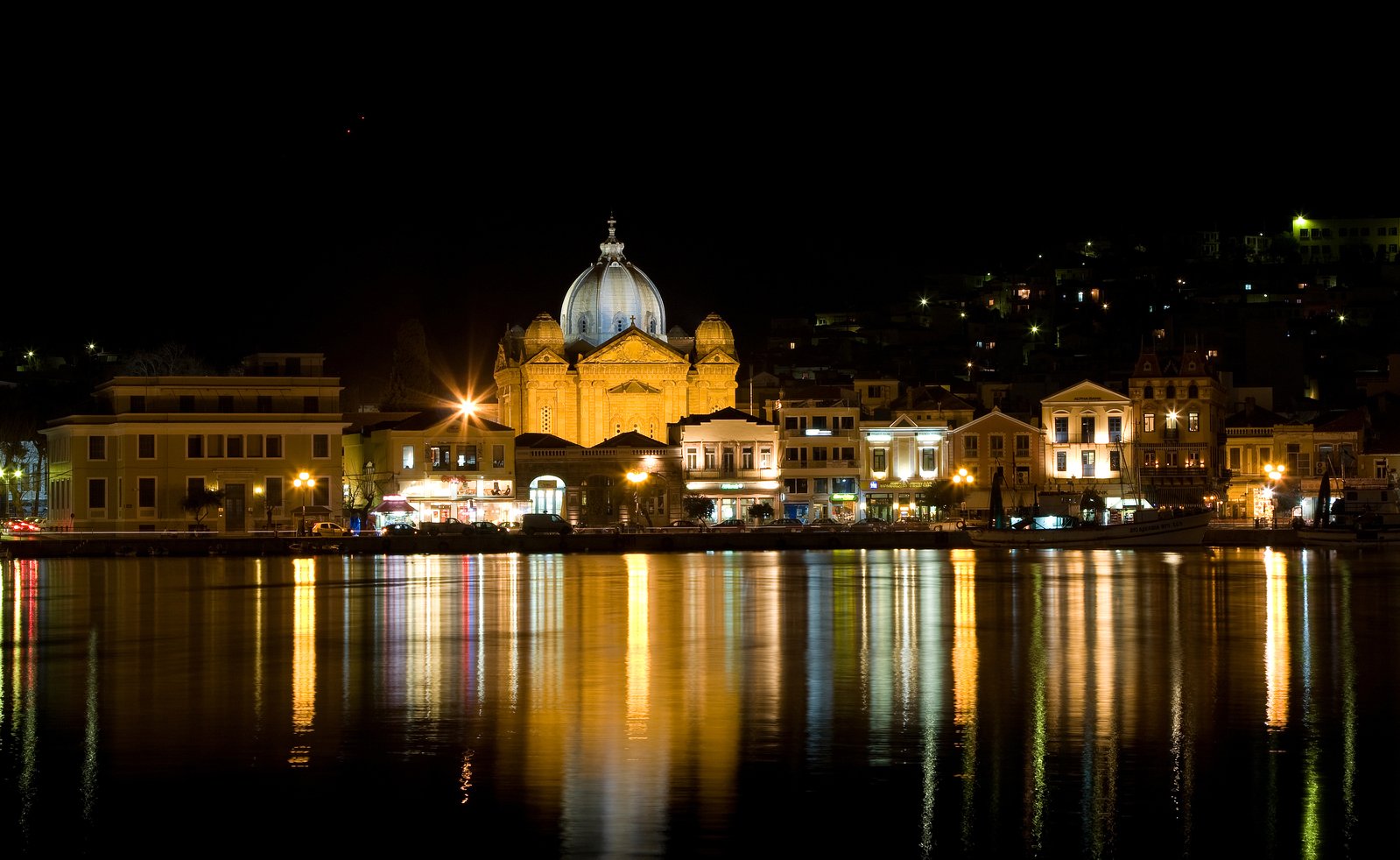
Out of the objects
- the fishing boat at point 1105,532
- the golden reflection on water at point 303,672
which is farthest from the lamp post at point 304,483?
the golden reflection on water at point 303,672

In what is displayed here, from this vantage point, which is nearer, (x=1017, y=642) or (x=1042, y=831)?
(x=1042, y=831)

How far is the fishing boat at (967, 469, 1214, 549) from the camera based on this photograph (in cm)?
7475

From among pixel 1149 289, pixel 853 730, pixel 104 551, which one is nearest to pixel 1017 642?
pixel 853 730

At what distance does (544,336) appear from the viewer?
343ft

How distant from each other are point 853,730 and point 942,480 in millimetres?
69408

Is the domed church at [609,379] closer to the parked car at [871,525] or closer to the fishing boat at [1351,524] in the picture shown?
the parked car at [871,525]

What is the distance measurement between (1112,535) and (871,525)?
11411mm

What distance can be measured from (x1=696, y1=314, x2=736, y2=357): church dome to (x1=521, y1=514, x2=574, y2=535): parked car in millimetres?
27513

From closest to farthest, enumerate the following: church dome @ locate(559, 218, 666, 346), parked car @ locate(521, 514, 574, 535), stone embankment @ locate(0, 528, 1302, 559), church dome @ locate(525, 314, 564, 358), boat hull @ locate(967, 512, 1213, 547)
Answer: stone embankment @ locate(0, 528, 1302, 559)
boat hull @ locate(967, 512, 1213, 547)
parked car @ locate(521, 514, 574, 535)
church dome @ locate(525, 314, 564, 358)
church dome @ locate(559, 218, 666, 346)

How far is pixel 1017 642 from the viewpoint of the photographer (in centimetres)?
3241

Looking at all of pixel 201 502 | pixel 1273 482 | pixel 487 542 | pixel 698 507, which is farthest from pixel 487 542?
pixel 1273 482

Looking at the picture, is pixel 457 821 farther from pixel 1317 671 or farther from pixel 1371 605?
pixel 1371 605

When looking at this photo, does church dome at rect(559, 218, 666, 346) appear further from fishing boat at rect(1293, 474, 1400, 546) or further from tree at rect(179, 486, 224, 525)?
fishing boat at rect(1293, 474, 1400, 546)

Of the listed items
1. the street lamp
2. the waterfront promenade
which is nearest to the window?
the waterfront promenade
